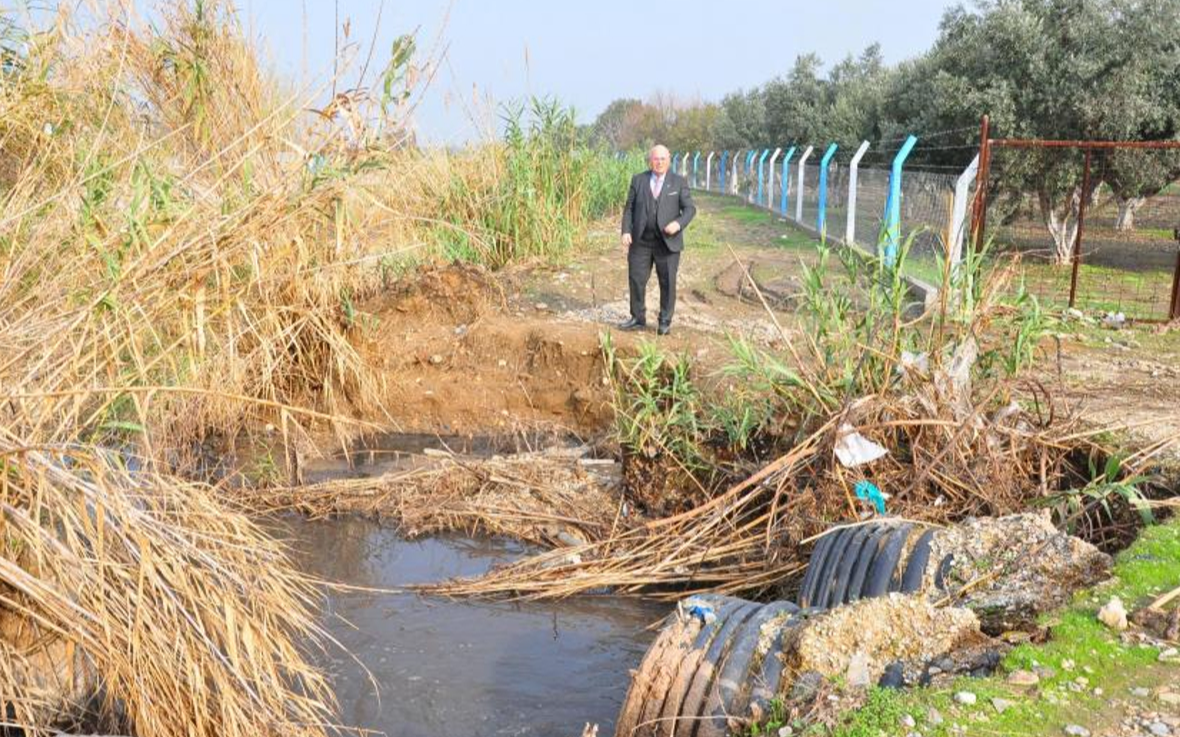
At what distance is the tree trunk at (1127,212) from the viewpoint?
14375mm

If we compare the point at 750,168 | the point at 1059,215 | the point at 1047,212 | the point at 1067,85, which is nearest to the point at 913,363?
the point at 1047,212

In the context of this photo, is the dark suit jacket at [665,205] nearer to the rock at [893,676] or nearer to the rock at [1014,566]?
the rock at [1014,566]

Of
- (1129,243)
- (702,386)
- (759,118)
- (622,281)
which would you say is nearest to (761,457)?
(702,386)

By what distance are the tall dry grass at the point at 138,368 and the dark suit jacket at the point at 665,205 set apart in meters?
2.60

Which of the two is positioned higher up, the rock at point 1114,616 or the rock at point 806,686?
the rock at point 1114,616

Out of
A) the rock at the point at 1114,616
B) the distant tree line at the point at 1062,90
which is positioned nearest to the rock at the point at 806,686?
the rock at the point at 1114,616

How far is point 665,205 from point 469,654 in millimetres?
4541

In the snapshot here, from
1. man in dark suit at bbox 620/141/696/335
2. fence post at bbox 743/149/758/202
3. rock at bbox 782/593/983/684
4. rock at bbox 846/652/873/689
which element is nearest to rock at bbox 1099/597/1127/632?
rock at bbox 782/593/983/684

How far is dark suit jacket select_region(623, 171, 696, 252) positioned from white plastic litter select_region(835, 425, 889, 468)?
356 centimetres

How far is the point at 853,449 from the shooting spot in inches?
201

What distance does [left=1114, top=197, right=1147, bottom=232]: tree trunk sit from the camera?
14.4 meters

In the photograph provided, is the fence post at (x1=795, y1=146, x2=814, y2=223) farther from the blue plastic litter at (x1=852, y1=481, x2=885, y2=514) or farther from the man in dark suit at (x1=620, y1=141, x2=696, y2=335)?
the blue plastic litter at (x1=852, y1=481, x2=885, y2=514)

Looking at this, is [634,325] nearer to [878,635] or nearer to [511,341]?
[511,341]

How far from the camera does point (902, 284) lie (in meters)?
5.23
